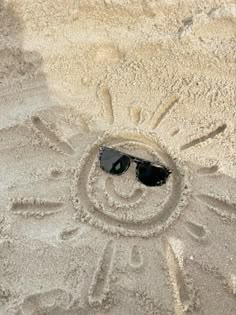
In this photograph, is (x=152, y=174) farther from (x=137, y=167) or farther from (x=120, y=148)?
(x=120, y=148)

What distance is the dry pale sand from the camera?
1.67 metres

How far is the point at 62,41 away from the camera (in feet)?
7.04

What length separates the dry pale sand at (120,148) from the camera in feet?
5.47

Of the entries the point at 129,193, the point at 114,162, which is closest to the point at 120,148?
the point at 114,162

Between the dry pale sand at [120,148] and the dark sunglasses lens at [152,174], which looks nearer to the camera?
the dry pale sand at [120,148]

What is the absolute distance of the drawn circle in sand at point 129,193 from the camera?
1.80m

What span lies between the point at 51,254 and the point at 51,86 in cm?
75

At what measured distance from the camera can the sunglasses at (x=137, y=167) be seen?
6.15 ft

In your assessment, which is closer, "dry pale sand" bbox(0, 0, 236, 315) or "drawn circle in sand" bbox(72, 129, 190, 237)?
"dry pale sand" bbox(0, 0, 236, 315)

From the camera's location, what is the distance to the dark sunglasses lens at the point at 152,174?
1.87 metres

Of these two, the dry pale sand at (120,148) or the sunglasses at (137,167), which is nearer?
the dry pale sand at (120,148)

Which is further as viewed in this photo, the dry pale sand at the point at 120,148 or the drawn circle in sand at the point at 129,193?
the drawn circle in sand at the point at 129,193

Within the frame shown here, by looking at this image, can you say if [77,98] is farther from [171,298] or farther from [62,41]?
[171,298]

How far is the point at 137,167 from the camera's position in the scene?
75.0 inches
